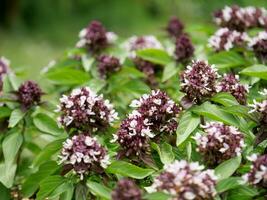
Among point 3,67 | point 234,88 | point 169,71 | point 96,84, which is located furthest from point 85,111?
point 3,67

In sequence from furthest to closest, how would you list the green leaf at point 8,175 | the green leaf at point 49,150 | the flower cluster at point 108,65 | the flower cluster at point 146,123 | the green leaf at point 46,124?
the flower cluster at point 108,65
the green leaf at point 46,124
the green leaf at point 8,175
the green leaf at point 49,150
the flower cluster at point 146,123

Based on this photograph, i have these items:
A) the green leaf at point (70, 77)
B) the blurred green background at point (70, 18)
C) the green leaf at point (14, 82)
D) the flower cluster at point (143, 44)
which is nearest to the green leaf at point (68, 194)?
the green leaf at point (14, 82)

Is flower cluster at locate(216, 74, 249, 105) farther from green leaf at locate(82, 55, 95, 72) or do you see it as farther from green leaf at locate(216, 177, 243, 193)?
green leaf at locate(82, 55, 95, 72)

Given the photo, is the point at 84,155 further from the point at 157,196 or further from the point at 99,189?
the point at 157,196

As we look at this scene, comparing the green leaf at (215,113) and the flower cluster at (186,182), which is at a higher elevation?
the green leaf at (215,113)

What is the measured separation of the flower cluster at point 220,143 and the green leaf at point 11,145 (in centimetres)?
105

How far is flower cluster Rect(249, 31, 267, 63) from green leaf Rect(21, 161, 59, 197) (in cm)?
117

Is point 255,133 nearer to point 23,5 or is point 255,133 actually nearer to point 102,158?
point 102,158

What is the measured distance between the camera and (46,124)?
9.18ft

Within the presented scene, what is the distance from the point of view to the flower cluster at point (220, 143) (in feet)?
6.35

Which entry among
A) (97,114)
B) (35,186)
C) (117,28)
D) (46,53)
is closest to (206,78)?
(97,114)

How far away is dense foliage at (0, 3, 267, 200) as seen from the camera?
74.5 inches

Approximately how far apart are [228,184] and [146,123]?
1.37ft

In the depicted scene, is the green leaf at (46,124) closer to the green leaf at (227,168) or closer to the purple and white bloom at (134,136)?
the purple and white bloom at (134,136)
